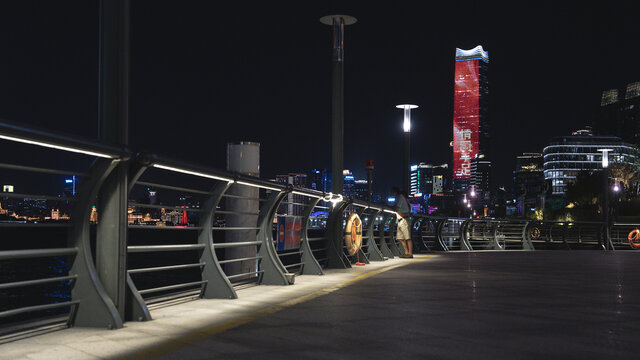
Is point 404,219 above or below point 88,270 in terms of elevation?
above

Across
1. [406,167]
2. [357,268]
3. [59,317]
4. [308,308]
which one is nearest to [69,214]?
[59,317]

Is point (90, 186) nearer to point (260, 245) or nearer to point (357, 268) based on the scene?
point (260, 245)

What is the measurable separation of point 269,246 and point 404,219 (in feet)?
28.4

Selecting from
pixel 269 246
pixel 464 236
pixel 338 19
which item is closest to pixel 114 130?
pixel 269 246

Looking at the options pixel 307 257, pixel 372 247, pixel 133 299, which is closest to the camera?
pixel 133 299

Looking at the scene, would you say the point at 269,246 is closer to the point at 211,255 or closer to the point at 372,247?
the point at 211,255

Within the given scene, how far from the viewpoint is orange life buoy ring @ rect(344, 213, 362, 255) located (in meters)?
13.5

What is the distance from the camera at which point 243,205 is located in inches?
380

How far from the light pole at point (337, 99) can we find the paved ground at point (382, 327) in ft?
12.8

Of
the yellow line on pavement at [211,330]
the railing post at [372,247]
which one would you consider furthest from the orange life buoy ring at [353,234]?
the yellow line on pavement at [211,330]

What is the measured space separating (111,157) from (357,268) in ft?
28.5

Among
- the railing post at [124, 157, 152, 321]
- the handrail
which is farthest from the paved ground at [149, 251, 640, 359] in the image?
the handrail

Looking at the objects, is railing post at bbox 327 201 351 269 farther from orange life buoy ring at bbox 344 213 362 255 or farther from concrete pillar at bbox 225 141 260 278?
concrete pillar at bbox 225 141 260 278

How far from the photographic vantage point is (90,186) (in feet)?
17.5
